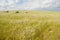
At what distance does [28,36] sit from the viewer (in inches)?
699

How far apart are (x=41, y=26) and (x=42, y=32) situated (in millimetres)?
1476

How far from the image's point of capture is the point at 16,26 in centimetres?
2033

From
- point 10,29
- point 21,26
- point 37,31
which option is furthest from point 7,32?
point 37,31

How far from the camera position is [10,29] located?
19.7 meters

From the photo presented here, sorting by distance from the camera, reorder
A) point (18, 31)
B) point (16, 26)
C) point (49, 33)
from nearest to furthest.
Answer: point (49, 33), point (18, 31), point (16, 26)

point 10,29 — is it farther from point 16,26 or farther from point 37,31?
point 37,31

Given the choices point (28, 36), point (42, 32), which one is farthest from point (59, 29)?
point (28, 36)

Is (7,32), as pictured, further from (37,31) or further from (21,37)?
(37,31)

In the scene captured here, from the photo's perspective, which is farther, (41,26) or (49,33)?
(41,26)

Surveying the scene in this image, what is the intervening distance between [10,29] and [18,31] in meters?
1.29

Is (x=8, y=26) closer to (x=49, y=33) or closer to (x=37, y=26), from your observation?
(x=37, y=26)

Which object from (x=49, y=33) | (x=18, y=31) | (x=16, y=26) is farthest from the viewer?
(x=16, y=26)

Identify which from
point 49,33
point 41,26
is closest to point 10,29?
point 41,26

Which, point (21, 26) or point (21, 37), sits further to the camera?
point (21, 26)
